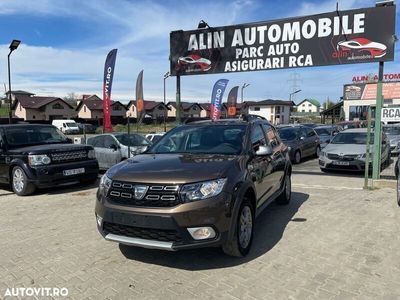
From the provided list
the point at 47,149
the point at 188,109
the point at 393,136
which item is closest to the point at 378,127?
the point at 47,149

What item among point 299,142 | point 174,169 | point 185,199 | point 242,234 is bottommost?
point 242,234

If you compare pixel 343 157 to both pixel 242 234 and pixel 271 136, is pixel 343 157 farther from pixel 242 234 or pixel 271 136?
pixel 242 234

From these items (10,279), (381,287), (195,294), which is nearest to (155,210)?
(195,294)

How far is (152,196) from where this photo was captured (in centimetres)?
393

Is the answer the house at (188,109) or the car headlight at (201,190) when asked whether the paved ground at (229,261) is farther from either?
the house at (188,109)

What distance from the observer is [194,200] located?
3865 millimetres

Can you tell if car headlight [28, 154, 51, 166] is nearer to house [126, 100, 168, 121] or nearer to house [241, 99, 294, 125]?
house [126, 100, 168, 121]

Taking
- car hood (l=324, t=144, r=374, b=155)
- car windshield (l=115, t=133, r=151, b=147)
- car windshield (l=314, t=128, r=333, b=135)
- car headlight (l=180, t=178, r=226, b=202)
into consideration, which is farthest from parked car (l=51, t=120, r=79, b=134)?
car headlight (l=180, t=178, r=226, b=202)

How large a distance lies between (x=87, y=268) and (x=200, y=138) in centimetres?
234

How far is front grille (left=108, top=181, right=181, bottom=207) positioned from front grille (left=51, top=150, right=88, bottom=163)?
16.3 feet

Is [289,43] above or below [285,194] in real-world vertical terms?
above

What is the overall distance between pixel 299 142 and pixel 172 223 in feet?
40.1

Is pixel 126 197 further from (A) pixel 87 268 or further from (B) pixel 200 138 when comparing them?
(B) pixel 200 138

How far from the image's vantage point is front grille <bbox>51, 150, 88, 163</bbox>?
850 centimetres
